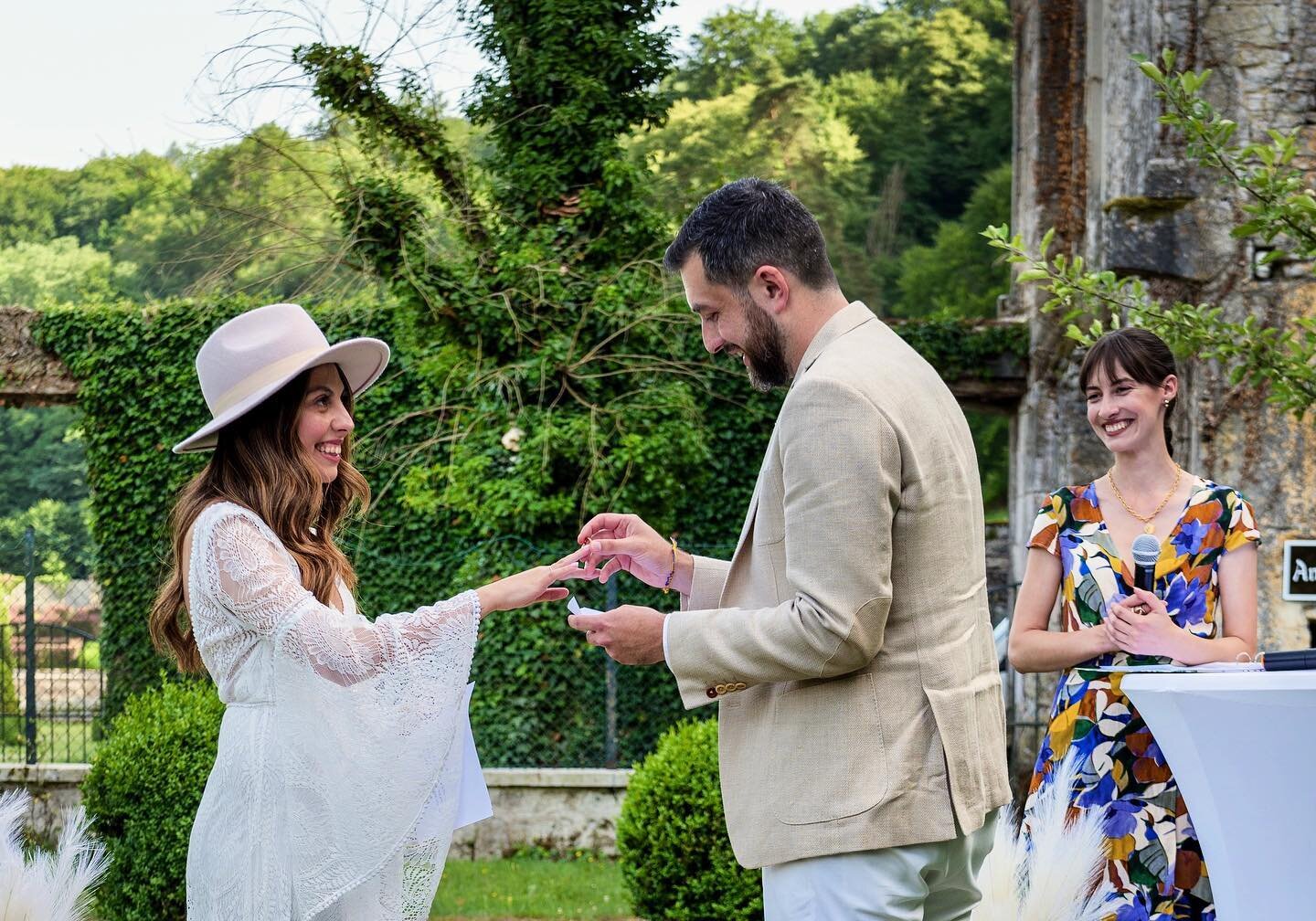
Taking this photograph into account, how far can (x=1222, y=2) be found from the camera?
761cm

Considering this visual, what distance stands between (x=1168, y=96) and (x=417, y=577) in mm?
7221

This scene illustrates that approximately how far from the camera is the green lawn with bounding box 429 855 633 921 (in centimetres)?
684

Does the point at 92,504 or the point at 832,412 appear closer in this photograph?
the point at 832,412

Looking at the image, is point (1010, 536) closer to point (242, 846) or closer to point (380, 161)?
point (380, 161)

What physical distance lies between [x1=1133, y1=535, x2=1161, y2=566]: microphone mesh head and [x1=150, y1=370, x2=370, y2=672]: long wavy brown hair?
6.43 feet

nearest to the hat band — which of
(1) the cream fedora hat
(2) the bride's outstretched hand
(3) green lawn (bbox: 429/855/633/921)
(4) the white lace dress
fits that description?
(1) the cream fedora hat

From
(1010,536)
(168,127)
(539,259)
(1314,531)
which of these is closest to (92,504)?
(168,127)

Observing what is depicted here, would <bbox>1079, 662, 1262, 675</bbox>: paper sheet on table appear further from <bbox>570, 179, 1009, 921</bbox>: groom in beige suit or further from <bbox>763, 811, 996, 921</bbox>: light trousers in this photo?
<bbox>763, 811, 996, 921</bbox>: light trousers

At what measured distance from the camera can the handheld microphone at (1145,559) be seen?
133 inches

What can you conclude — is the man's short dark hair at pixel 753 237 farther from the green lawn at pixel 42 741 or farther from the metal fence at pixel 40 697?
the green lawn at pixel 42 741

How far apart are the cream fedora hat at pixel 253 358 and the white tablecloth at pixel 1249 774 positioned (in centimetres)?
176

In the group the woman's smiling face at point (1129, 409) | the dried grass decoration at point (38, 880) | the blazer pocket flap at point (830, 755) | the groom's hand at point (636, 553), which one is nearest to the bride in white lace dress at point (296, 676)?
the groom's hand at point (636, 553)

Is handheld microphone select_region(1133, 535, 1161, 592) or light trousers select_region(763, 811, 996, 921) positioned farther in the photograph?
handheld microphone select_region(1133, 535, 1161, 592)

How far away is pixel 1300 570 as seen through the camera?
25.0 ft
